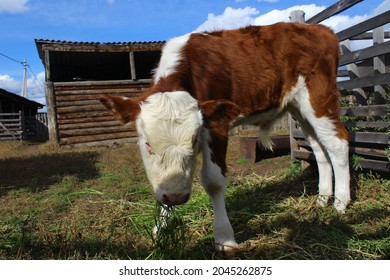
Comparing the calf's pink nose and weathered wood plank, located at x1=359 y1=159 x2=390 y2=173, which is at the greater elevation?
the calf's pink nose

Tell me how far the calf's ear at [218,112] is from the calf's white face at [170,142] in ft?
0.58

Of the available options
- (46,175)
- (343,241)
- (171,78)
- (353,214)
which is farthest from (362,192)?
(46,175)

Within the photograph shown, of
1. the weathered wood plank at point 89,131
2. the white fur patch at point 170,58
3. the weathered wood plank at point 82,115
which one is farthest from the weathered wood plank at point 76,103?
the white fur patch at point 170,58

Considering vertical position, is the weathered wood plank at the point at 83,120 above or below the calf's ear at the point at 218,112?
above

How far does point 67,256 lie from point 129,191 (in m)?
2.50

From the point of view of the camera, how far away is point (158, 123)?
265 cm

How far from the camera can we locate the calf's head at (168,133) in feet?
8.45

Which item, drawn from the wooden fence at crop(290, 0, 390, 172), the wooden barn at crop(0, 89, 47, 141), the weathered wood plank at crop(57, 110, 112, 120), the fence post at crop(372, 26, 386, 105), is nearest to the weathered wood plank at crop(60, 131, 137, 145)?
the weathered wood plank at crop(57, 110, 112, 120)

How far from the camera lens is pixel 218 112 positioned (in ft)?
10.1

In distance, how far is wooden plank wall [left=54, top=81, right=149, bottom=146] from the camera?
14328mm

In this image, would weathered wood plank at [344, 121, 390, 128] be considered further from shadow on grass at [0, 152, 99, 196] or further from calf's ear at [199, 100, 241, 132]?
shadow on grass at [0, 152, 99, 196]

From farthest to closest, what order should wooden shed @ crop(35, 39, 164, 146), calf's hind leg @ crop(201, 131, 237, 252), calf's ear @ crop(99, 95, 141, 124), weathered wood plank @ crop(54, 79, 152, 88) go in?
1. weathered wood plank @ crop(54, 79, 152, 88)
2. wooden shed @ crop(35, 39, 164, 146)
3. calf's hind leg @ crop(201, 131, 237, 252)
4. calf's ear @ crop(99, 95, 141, 124)

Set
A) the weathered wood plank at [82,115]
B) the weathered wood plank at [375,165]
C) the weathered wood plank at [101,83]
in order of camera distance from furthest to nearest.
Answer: the weathered wood plank at [82,115], the weathered wood plank at [101,83], the weathered wood plank at [375,165]

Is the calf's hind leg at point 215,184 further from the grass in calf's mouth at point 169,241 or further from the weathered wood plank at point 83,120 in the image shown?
the weathered wood plank at point 83,120
